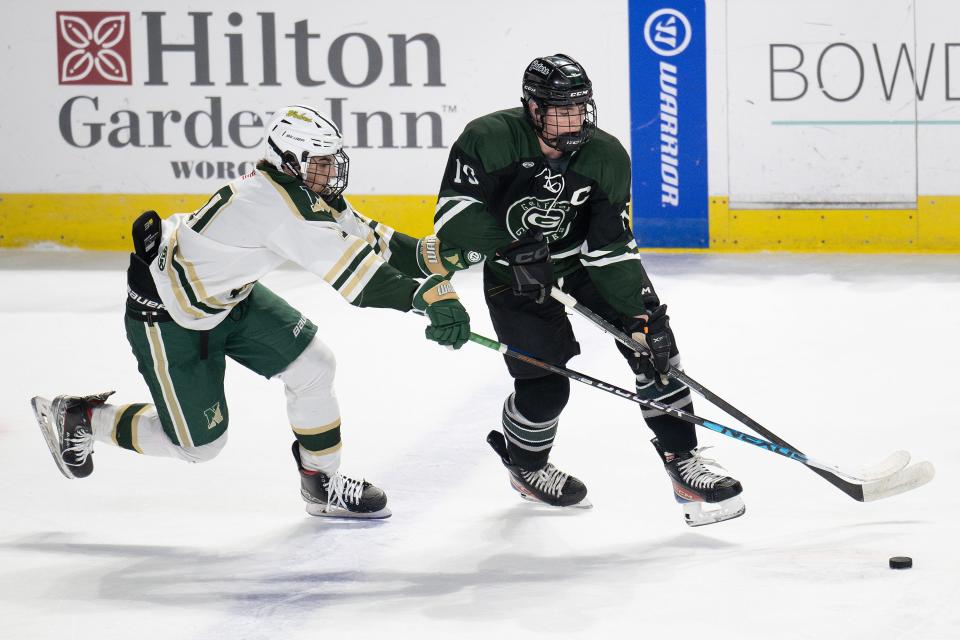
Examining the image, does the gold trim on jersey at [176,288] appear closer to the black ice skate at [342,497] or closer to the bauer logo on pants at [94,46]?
the black ice skate at [342,497]

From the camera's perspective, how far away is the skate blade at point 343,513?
358cm

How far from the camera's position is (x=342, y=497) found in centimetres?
357

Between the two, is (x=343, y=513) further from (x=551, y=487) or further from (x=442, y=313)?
(x=442, y=313)

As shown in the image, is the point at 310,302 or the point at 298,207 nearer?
the point at 298,207

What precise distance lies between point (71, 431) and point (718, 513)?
5.25 ft

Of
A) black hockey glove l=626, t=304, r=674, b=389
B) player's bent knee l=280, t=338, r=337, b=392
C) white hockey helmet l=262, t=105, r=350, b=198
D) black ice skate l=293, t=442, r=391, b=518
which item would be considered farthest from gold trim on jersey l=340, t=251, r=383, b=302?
black hockey glove l=626, t=304, r=674, b=389

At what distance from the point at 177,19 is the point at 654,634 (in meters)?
5.69

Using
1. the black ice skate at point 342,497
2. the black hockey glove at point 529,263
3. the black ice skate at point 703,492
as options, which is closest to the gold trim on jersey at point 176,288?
the black ice skate at point 342,497

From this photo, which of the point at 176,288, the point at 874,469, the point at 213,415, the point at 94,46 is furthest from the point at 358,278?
the point at 94,46

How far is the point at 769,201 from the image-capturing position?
736cm

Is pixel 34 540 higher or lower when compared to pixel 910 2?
lower

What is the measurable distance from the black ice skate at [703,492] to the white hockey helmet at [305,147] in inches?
41.7

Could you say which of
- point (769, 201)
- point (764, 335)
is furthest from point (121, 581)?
point (769, 201)

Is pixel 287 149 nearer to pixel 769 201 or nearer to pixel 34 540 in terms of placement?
pixel 34 540
